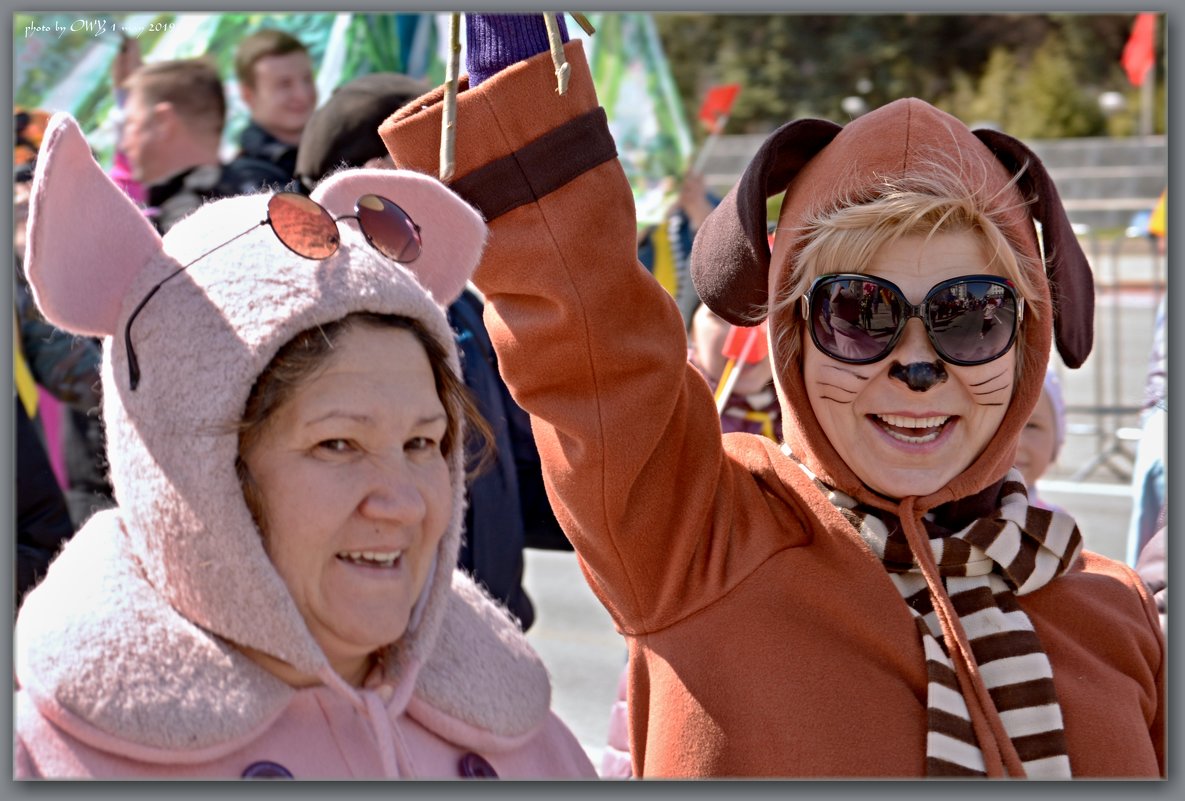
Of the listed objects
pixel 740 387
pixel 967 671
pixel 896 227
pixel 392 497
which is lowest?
pixel 740 387

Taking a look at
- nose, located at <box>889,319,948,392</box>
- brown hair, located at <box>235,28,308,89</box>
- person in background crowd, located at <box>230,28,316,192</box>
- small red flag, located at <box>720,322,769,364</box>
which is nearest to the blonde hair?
nose, located at <box>889,319,948,392</box>

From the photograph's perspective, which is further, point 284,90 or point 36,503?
point 284,90

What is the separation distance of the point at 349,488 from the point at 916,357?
0.86 metres

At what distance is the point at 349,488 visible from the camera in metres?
1.92

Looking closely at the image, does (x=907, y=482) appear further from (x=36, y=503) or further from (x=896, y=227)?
(x=36, y=503)

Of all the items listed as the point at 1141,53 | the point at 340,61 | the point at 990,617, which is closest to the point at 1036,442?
the point at 990,617

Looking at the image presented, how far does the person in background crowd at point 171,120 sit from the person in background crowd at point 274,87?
0.18 metres

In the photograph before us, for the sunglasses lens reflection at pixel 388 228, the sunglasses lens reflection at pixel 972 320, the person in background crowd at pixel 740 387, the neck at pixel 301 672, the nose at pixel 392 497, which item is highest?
the sunglasses lens reflection at pixel 388 228

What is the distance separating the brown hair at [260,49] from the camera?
6281mm

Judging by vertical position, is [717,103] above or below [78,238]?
below

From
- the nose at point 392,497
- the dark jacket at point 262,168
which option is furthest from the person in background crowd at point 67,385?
the nose at point 392,497

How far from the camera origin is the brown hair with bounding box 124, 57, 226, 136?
5.73m

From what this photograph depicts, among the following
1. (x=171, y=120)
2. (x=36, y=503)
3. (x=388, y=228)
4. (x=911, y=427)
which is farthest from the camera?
(x=171, y=120)

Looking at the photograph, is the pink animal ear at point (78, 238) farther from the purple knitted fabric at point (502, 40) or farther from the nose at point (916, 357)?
the nose at point (916, 357)
